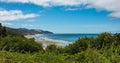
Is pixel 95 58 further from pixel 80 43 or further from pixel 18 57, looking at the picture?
pixel 80 43

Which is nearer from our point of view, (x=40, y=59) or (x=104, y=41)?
(x=40, y=59)

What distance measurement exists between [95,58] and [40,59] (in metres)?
1.56

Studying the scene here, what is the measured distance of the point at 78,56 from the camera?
959 cm

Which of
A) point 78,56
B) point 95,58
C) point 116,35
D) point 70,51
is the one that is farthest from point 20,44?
point 95,58

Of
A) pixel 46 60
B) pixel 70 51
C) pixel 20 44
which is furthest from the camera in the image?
pixel 20 44

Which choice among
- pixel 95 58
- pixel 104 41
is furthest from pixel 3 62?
pixel 104 41

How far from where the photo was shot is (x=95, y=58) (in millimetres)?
8453

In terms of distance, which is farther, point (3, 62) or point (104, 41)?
point (104, 41)

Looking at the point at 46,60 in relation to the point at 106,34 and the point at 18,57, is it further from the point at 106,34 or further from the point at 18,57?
the point at 106,34

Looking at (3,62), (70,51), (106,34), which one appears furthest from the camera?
(106,34)

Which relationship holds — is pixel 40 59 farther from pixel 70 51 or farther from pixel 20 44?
pixel 20 44

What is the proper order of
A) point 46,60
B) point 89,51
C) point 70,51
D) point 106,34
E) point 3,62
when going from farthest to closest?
point 106,34 < point 70,51 < point 89,51 < point 46,60 < point 3,62

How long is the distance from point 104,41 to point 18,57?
7.36m

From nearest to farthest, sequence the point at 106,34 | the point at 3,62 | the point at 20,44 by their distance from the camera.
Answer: the point at 3,62, the point at 106,34, the point at 20,44
